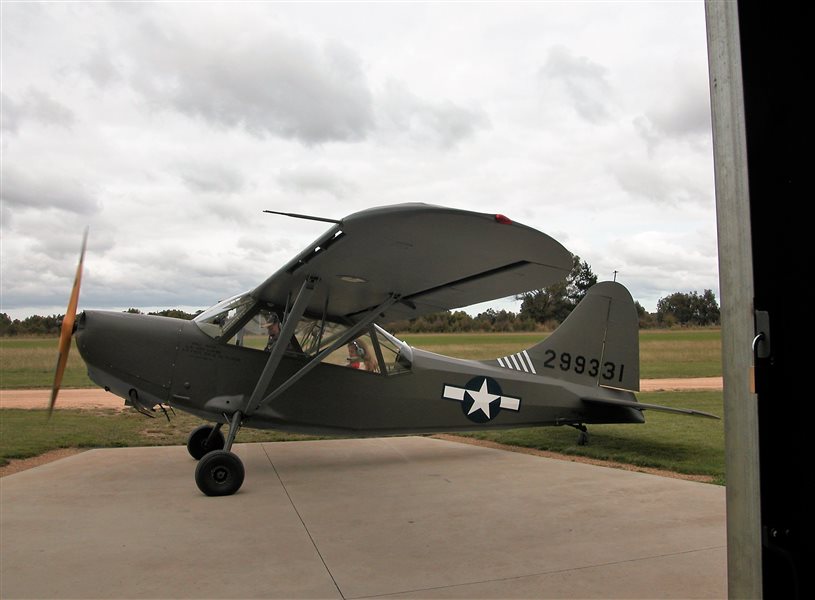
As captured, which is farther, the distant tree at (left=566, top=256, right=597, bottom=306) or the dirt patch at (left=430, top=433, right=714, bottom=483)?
the distant tree at (left=566, top=256, right=597, bottom=306)

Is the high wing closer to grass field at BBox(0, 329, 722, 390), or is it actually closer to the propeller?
the propeller

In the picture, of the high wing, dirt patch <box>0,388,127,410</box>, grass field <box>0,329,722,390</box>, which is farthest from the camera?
grass field <box>0,329,722,390</box>

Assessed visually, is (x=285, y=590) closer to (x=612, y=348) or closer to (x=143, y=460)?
(x=143, y=460)

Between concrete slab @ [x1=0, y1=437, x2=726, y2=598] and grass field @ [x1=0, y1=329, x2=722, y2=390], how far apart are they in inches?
406

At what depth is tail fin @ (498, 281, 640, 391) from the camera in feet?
27.5

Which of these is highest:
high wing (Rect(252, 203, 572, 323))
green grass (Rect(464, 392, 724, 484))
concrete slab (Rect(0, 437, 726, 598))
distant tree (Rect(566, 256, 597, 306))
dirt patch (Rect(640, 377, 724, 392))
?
distant tree (Rect(566, 256, 597, 306))

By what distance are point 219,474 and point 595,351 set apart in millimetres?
5529

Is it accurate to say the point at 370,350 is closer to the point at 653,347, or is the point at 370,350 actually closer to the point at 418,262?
the point at 418,262

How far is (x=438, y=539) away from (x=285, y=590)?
1379 millimetres

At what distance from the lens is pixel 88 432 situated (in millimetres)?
9812

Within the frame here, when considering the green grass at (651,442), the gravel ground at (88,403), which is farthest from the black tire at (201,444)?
the green grass at (651,442)

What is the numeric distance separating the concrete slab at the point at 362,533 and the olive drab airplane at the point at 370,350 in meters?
0.74

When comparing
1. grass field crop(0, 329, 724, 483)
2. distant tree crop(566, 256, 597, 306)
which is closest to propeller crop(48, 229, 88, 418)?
grass field crop(0, 329, 724, 483)

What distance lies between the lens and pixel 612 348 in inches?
332
